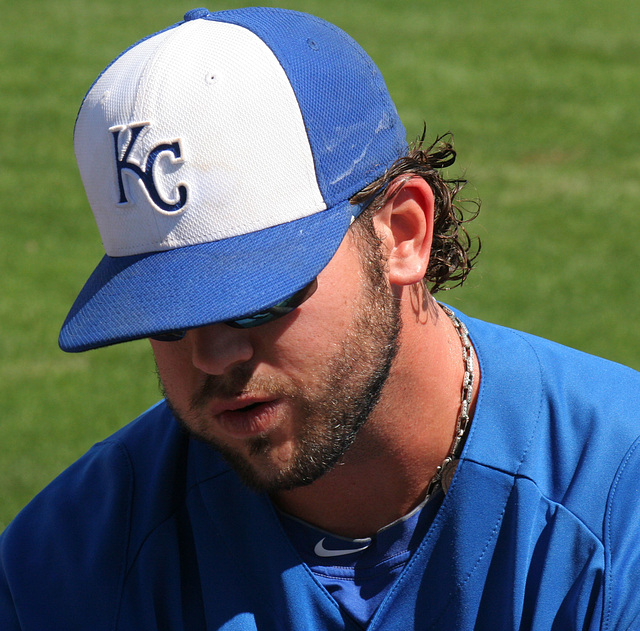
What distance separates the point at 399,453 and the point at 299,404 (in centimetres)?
34

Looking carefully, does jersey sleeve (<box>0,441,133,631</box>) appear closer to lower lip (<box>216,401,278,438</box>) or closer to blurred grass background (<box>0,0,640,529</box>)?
lower lip (<box>216,401,278,438</box>)

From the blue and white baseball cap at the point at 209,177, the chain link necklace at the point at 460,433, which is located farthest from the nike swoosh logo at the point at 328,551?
the blue and white baseball cap at the point at 209,177

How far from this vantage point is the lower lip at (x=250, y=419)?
6.76 ft

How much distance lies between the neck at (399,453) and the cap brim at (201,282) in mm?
432

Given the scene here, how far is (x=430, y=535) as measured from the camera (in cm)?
221

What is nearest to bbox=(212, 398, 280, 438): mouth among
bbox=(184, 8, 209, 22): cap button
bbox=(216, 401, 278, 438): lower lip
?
bbox=(216, 401, 278, 438): lower lip

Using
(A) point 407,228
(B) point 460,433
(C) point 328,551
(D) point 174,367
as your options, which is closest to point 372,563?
(C) point 328,551

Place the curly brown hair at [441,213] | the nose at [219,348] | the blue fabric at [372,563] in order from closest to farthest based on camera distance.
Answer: the nose at [219,348] → the blue fabric at [372,563] → the curly brown hair at [441,213]

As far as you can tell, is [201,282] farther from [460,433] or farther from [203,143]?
[460,433]

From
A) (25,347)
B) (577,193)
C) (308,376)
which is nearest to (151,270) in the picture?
(308,376)

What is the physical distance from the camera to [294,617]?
2.23 meters

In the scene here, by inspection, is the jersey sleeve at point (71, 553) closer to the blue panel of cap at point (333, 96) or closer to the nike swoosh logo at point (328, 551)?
the nike swoosh logo at point (328, 551)

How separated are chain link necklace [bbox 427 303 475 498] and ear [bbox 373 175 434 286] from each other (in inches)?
11.0

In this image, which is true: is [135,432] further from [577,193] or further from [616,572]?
[577,193]
